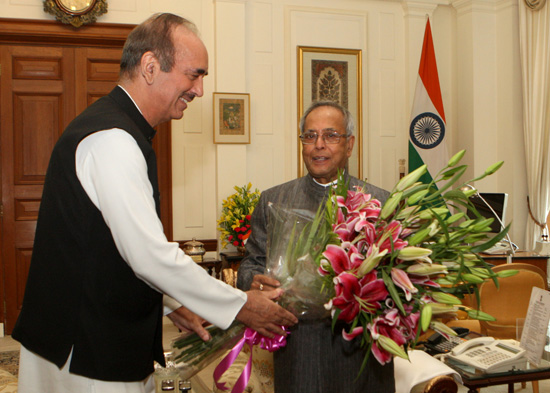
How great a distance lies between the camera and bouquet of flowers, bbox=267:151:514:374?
1.38 meters

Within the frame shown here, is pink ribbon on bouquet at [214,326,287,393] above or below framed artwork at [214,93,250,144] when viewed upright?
below

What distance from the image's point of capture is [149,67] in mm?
1727

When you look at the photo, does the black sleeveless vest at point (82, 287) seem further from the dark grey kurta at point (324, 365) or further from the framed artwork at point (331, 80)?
the framed artwork at point (331, 80)

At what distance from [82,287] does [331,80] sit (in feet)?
17.9

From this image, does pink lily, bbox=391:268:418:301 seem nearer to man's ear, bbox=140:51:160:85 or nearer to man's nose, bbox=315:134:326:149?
man's ear, bbox=140:51:160:85

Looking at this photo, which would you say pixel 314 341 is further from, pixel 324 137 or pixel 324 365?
pixel 324 137

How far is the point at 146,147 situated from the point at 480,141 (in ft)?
19.4

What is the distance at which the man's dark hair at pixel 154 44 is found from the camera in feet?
5.67

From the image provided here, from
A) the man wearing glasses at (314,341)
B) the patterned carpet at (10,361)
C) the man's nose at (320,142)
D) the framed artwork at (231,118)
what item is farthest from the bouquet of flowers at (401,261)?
the framed artwork at (231,118)

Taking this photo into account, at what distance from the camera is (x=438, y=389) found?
8.31 feet

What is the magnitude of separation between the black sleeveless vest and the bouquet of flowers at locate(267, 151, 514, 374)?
0.54m

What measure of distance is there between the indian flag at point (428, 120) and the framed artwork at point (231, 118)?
6.26 feet

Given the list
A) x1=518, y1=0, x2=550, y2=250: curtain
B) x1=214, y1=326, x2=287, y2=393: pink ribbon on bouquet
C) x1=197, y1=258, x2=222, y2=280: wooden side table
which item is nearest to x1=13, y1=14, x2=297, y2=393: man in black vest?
x1=214, y1=326, x2=287, y2=393: pink ribbon on bouquet

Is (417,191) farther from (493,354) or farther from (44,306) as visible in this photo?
(493,354)
